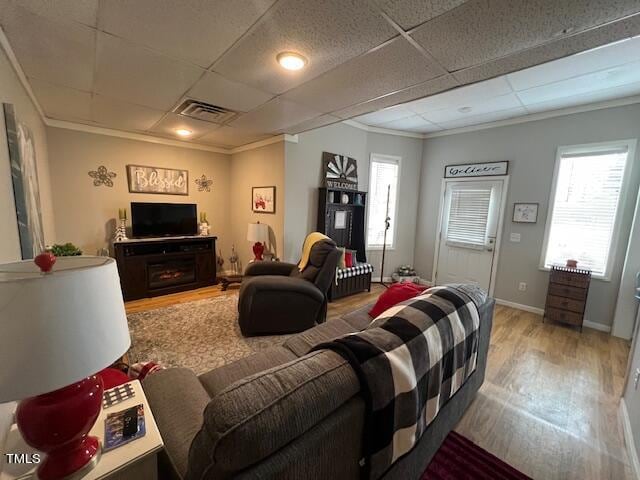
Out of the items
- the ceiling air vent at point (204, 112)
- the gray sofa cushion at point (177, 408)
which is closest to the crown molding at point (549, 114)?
the ceiling air vent at point (204, 112)

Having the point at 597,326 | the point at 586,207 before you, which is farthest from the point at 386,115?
the point at 597,326

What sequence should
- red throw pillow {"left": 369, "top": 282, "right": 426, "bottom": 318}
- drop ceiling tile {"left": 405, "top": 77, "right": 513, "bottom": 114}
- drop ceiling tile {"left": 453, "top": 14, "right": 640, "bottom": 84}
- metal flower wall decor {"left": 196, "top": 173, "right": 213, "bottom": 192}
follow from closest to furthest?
drop ceiling tile {"left": 453, "top": 14, "right": 640, "bottom": 84} → red throw pillow {"left": 369, "top": 282, "right": 426, "bottom": 318} → drop ceiling tile {"left": 405, "top": 77, "right": 513, "bottom": 114} → metal flower wall decor {"left": 196, "top": 173, "right": 213, "bottom": 192}

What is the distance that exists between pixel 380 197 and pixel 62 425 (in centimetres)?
452

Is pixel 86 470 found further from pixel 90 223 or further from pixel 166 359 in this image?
pixel 90 223

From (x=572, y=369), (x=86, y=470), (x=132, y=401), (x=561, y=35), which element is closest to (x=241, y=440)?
(x=86, y=470)

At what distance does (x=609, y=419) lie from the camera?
1825mm

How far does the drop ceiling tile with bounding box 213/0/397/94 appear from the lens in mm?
1268

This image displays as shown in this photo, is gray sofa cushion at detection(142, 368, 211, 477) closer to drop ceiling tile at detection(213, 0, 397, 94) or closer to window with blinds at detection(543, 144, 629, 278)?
drop ceiling tile at detection(213, 0, 397, 94)

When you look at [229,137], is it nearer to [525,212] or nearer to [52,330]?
[52,330]

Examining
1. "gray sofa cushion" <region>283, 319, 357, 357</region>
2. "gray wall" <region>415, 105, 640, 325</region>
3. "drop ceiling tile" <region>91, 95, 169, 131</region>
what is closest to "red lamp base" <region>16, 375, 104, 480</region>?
"gray sofa cushion" <region>283, 319, 357, 357</region>

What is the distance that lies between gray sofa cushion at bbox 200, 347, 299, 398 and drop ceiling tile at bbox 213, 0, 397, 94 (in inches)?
72.4

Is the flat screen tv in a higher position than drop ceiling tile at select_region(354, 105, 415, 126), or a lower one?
lower

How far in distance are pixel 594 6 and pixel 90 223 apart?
16.6 feet

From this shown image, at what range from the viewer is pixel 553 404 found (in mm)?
1956
